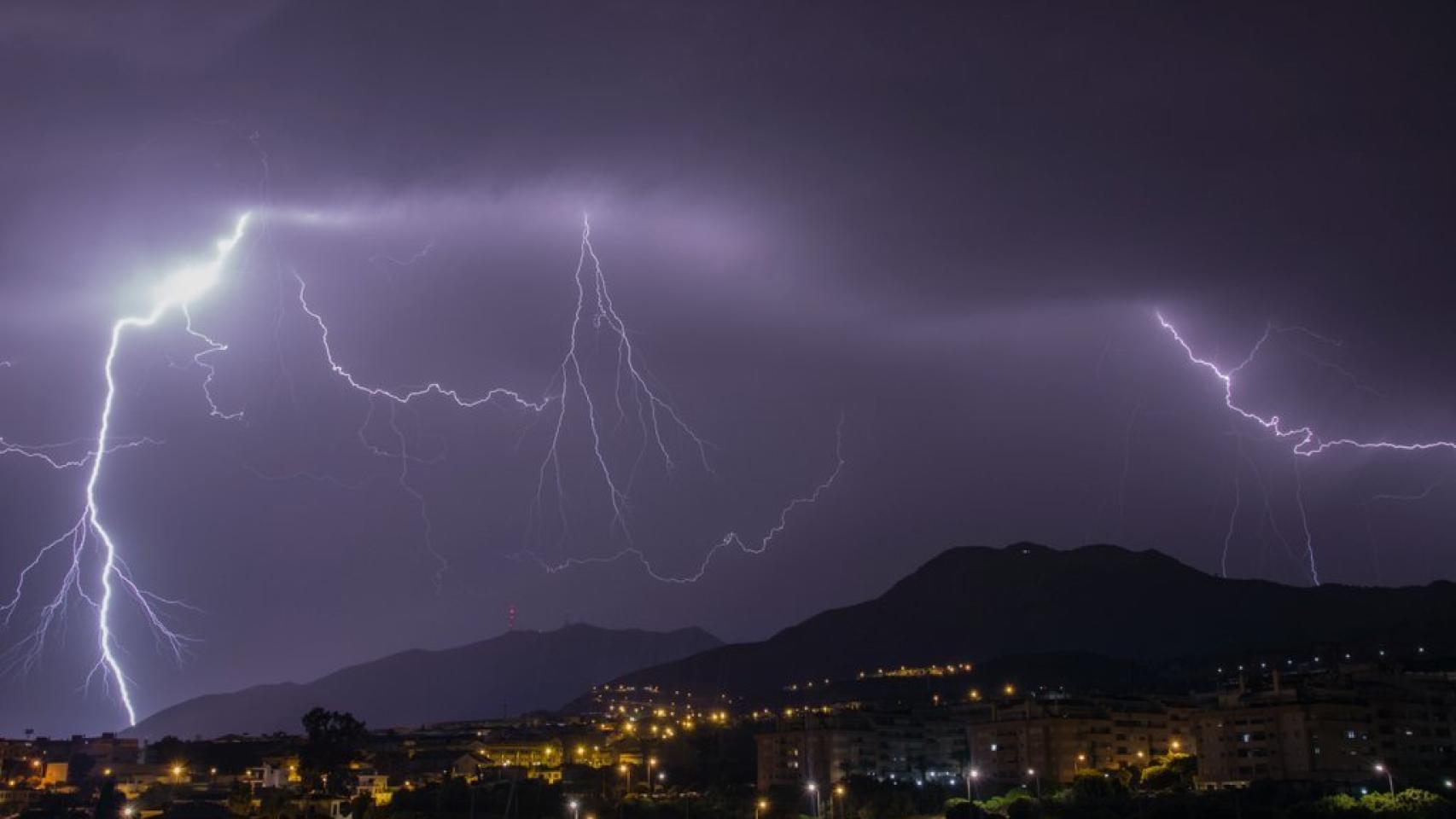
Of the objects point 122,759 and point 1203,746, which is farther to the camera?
point 122,759

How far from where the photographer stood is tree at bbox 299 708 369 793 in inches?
2272

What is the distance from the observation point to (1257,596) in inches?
5827

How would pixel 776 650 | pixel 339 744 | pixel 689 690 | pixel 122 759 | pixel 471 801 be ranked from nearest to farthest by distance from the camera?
pixel 471 801, pixel 339 744, pixel 122 759, pixel 689 690, pixel 776 650

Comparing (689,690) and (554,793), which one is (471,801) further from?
(689,690)

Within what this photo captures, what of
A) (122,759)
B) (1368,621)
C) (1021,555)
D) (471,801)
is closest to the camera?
(471,801)

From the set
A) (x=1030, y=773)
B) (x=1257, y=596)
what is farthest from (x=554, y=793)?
(x=1257, y=596)

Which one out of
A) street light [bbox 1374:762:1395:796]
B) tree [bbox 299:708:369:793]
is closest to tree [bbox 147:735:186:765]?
tree [bbox 299:708:369:793]

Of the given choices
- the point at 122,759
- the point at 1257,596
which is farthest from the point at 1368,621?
the point at 122,759

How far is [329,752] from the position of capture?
58.4m

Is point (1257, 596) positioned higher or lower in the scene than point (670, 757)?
higher

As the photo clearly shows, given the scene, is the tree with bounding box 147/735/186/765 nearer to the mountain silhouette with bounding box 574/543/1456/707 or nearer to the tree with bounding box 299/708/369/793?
the tree with bounding box 299/708/369/793

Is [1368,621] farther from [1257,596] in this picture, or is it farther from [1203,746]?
[1203,746]

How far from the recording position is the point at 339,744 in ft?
194

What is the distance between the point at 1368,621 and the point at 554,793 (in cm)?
9359
